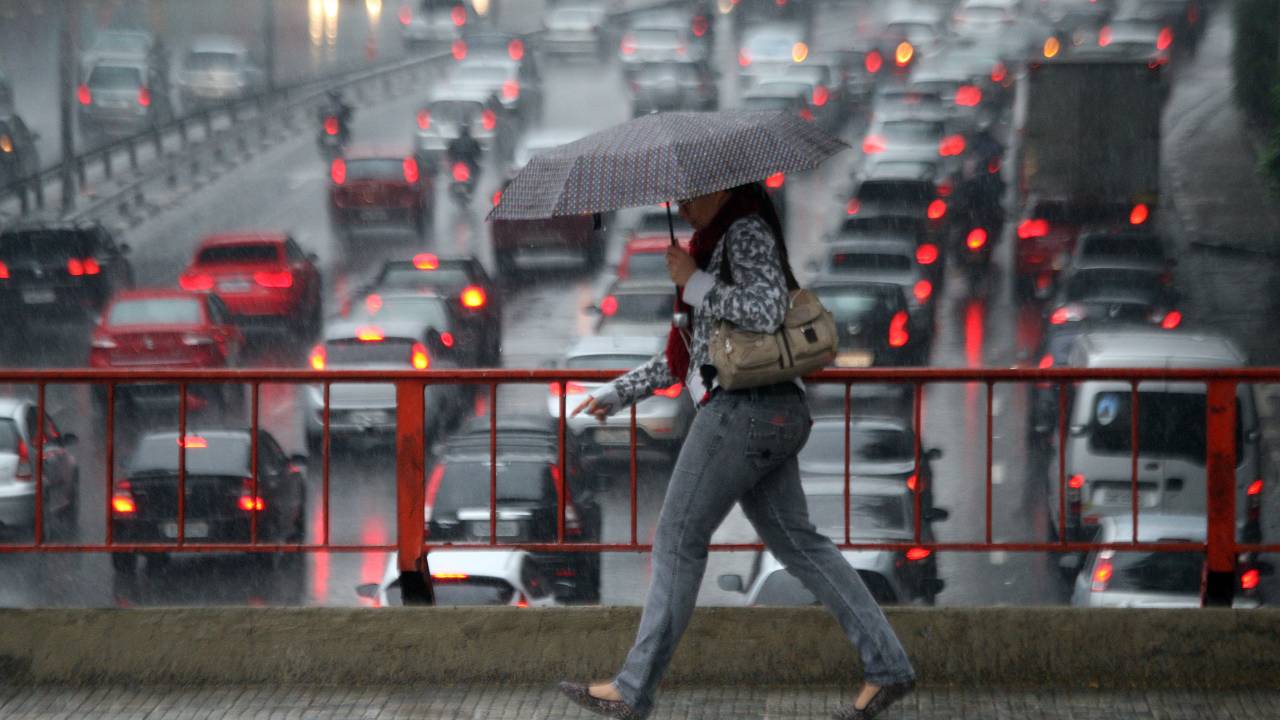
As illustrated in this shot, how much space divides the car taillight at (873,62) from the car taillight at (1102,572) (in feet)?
140

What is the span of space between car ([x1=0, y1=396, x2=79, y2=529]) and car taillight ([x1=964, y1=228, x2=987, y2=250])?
67.8 ft

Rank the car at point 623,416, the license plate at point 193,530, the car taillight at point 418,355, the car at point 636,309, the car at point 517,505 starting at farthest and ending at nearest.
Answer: the car at point 636,309, the car taillight at point 418,355, the car at point 623,416, the license plate at point 193,530, the car at point 517,505

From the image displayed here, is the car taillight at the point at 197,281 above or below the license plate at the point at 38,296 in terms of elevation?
above

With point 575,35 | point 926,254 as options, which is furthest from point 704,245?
point 575,35

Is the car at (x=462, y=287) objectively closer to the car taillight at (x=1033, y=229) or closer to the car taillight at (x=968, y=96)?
the car taillight at (x=1033, y=229)

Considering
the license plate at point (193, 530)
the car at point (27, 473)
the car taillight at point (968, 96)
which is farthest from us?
the car taillight at point (968, 96)

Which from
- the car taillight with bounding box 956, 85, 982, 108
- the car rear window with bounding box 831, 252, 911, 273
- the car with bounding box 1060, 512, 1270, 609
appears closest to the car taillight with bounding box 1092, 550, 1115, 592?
the car with bounding box 1060, 512, 1270, 609

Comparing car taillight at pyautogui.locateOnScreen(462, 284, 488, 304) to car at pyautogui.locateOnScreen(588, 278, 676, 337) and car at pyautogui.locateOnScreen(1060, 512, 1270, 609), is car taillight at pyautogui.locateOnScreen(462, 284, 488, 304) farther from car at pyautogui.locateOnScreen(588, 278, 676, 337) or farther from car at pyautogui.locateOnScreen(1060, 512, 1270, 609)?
car at pyautogui.locateOnScreen(1060, 512, 1270, 609)

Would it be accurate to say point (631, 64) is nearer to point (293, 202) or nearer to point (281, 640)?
point (293, 202)

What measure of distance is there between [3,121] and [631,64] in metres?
18.7

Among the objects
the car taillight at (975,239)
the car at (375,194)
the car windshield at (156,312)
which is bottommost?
the car windshield at (156,312)

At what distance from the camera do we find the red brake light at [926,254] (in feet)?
112

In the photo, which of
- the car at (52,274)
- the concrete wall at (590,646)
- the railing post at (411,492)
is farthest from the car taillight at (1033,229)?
the railing post at (411,492)

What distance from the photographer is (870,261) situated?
3142cm
